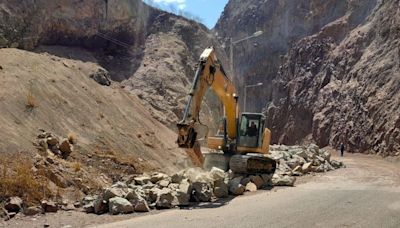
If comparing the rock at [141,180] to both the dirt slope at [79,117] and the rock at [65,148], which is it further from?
the rock at [65,148]

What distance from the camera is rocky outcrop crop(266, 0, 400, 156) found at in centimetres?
4072

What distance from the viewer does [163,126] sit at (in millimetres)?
25672

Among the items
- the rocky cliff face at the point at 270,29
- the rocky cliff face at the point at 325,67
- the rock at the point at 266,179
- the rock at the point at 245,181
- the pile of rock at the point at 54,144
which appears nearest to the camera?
the pile of rock at the point at 54,144

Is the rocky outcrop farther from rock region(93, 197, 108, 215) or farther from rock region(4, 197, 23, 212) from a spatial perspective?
rock region(4, 197, 23, 212)

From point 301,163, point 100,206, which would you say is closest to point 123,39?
point 301,163

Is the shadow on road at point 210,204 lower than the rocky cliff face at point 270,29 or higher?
lower

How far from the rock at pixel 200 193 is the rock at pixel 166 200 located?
0.84m

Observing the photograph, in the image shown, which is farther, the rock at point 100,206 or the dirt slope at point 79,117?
the dirt slope at point 79,117

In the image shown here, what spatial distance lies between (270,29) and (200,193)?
60.4 meters

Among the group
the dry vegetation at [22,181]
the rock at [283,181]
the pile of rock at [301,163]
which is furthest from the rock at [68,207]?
the pile of rock at [301,163]

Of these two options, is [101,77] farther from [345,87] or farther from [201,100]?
[345,87]

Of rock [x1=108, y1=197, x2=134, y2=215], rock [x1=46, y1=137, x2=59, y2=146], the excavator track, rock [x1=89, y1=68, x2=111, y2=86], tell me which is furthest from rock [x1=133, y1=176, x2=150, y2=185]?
rock [x1=89, y1=68, x2=111, y2=86]

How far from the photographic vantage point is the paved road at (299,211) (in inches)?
400

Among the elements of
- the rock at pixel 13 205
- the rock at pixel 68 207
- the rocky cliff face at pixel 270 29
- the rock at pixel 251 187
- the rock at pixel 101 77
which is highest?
the rocky cliff face at pixel 270 29
